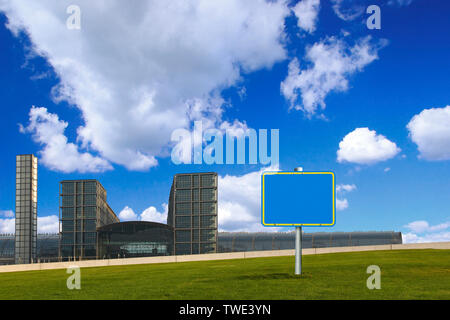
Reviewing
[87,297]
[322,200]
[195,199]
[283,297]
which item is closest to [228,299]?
[283,297]

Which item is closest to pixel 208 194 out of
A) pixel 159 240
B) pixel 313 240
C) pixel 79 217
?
pixel 159 240

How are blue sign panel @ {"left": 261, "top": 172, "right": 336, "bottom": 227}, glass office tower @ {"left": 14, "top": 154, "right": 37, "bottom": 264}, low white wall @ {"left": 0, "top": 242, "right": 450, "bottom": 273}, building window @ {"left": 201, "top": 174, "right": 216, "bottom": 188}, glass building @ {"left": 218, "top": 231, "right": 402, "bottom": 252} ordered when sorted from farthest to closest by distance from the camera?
1. building window @ {"left": 201, "top": 174, "right": 216, "bottom": 188}
2. glass office tower @ {"left": 14, "top": 154, "right": 37, "bottom": 264}
3. glass building @ {"left": 218, "top": 231, "right": 402, "bottom": 252}
4. low white wall @ {"left": 0, "top": 242, "right": 450, "bottom": 273}
5. blue sign panel @ {"left": 261, "top": 172, "right": 336, "bottom": 227}

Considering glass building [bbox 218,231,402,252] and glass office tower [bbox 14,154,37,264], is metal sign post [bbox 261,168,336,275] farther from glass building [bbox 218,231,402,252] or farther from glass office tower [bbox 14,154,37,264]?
glass office tower [bbox 14,154,37,264]

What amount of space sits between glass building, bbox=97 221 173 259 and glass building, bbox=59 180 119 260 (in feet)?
15.8

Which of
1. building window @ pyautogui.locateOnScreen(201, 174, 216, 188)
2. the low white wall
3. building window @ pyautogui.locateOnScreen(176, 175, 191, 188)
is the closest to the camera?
the low white wall

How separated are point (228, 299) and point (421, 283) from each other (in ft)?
26.6

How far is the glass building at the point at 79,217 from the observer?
4471 inches

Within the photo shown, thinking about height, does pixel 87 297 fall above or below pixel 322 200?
below

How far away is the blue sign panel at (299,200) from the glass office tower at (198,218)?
95125 mm

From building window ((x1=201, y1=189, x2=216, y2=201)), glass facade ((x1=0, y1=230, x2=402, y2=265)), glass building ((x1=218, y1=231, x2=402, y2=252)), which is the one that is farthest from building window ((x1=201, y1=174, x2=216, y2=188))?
glass building ((x1=218, y1=231, x2=402, y2=252))

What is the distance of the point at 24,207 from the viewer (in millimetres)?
103812

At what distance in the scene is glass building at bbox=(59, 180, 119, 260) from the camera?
113562 mm
